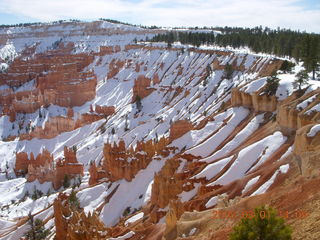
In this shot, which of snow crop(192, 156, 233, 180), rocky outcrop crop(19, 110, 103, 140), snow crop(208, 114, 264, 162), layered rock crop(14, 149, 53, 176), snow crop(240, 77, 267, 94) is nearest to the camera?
snow crop(192, 156, 233, 180)

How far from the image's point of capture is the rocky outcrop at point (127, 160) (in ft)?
176

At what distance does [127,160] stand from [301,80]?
26771mm

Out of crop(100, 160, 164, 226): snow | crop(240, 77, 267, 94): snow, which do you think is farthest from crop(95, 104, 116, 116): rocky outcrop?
crop(240, 77, 267, 94): snow

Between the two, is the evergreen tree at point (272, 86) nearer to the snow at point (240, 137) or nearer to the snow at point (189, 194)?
the snow at point (240, 137)

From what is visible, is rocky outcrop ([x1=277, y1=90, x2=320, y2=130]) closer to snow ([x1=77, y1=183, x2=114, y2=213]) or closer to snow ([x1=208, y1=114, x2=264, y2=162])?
snow ([x1=208, y1=114, x2=264, y2=162])

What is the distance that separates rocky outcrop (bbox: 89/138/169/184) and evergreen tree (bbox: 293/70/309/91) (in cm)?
2034

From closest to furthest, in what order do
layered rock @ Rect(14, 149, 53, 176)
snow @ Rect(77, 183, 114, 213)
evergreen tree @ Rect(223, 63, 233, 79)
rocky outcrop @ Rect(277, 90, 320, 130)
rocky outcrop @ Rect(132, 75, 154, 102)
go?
1. rocky outcrop @ Rect(277, 90, 320, 130)
2. snow @ Rect(77, 183, 114, 213)
3. layered rock @ Rect(14, 149, 53, 176)
4. evergreen tree @ Rect(223, 63, 233, 79)
5. rocky outcrop @ Rect(132, 75, 154, 102)

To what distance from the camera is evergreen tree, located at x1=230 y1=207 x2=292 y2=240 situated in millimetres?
13961

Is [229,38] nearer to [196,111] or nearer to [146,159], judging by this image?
[196,111]

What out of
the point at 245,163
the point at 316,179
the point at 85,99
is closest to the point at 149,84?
the point at 85,99

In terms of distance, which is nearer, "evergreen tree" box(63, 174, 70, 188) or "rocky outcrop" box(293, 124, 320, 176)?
"rocky outcrop" box(293, 124, 320, 176)

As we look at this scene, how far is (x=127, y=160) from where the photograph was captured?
5447 centimetres

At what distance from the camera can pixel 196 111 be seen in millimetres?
76750
